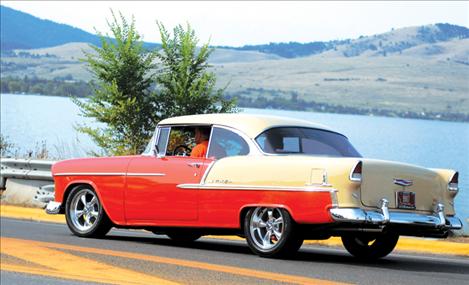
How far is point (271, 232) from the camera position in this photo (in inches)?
465

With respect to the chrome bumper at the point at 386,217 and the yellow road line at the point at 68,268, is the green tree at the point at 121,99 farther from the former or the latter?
the chrome bumper at the point at 386,217

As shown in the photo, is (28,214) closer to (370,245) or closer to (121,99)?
(121,99)

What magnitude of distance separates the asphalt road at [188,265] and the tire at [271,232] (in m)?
0.13

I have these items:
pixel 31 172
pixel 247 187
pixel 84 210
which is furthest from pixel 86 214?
pixel 31 172

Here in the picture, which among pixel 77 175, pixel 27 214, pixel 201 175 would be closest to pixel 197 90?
pixel 27 214

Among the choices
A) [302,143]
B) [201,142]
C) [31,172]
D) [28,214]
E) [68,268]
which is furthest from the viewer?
[31,172]

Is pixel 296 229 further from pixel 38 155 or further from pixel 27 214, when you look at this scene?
pixel 38 155

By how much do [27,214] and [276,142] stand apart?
22.7ft

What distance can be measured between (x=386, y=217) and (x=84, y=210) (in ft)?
14.7

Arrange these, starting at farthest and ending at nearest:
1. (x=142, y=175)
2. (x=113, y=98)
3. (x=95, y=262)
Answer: (x=113, y=98) < (x=142, y=175) < (x=95, y=262)

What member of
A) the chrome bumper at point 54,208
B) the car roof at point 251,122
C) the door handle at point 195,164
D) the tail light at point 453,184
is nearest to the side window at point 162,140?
the car roof at point 251,122

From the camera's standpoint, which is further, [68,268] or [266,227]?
[266,227]

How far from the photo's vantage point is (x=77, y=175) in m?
14.1

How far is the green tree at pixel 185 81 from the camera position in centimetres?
2252
